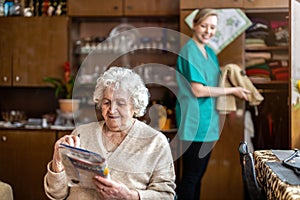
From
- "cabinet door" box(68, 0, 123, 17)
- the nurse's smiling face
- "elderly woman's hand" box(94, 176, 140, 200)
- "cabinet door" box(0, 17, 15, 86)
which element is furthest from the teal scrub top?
"cabinet door" box(0, 17, 15, 86)

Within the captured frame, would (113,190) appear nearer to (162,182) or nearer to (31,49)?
(162,182)

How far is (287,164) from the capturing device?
5.24 ft

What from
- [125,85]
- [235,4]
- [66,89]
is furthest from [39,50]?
[125,85]

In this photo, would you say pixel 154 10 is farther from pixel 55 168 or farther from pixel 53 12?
pixel 55 168

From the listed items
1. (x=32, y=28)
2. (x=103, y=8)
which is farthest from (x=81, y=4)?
(x=32, y=28)

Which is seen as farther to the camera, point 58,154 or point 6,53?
point 6,53

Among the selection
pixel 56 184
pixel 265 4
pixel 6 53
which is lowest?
pixel 56 184

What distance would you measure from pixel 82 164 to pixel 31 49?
6.67ft

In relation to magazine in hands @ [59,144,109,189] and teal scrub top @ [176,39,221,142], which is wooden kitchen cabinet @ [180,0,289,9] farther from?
magazine in hands @ [59,144,109,189]

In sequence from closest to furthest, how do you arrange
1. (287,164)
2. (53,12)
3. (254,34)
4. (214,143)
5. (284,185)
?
1. (284,185)
2. (287,164)
3. (214,143)
4. (254,34)
5. (53,12)

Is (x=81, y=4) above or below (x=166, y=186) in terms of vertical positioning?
above

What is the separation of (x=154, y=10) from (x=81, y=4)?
1.83 feet

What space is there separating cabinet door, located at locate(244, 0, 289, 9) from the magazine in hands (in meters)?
1.89

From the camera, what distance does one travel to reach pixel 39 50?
3.19m
